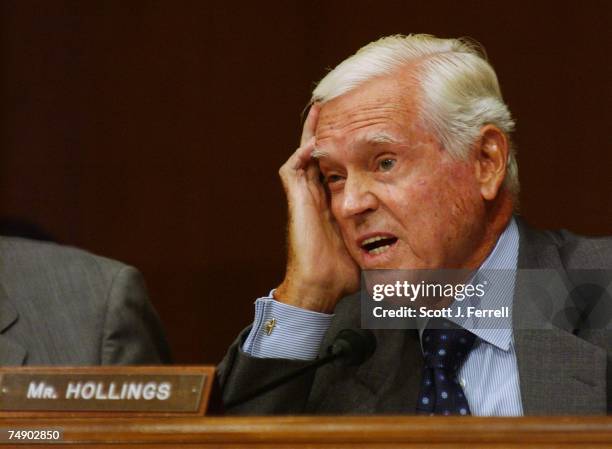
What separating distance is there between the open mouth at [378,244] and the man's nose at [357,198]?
6 cm

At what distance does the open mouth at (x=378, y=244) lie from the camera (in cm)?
184

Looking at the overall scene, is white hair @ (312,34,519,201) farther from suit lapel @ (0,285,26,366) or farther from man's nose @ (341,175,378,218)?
suit lapel @ (0,285,26,366)

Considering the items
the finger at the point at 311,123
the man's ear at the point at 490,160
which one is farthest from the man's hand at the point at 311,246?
the man's ear at the point at 490,160

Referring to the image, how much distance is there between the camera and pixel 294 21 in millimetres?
2119

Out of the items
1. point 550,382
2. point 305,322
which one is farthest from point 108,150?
point 550,382

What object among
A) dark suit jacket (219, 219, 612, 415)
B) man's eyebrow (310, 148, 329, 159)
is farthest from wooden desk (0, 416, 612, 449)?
man's eyebrow (310, 148, 329, 159)

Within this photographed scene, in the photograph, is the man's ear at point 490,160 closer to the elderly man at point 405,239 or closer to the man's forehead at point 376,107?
the elderly man at point 405,239

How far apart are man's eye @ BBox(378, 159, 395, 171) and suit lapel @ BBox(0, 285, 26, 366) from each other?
0.78m

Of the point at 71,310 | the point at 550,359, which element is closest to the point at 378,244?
the point at 550,359

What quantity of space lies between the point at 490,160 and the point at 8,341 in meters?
1.01

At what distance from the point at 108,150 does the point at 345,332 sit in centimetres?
71

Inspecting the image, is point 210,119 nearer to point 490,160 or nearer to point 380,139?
point 380,139

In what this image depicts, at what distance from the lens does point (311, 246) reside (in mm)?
1908

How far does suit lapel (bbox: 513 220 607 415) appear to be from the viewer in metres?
1.67
